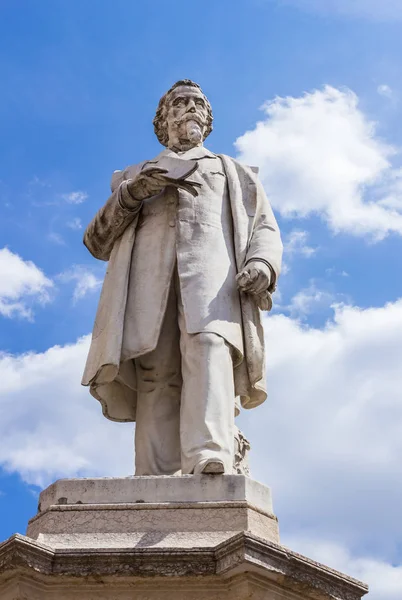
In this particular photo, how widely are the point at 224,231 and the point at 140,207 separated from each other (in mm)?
755

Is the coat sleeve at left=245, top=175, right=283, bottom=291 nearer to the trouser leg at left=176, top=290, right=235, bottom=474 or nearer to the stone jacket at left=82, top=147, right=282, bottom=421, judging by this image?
the stone jacket at left=82, top=147, right=282, bottom=421

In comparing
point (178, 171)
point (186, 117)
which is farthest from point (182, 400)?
point (186, 117)

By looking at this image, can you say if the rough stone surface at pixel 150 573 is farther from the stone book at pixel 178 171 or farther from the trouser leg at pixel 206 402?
the stone book at pixel 178 171

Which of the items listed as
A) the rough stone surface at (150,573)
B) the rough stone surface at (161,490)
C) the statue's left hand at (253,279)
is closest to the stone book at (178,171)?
the statue's left hand at (253,279)

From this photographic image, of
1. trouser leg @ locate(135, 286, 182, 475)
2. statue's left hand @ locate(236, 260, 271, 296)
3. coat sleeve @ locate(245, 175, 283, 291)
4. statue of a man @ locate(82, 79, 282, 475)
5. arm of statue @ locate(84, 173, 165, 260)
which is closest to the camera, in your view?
statue of a man @ locate(82, 79, 282, 475)

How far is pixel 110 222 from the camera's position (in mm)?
9688

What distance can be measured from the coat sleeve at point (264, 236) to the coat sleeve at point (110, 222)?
102cm

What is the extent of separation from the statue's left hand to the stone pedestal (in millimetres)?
1768

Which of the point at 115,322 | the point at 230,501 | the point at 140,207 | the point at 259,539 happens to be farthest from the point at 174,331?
the point at 259,539

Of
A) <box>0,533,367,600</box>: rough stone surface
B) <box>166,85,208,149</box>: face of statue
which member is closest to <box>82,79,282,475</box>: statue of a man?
<box>166,85,208,149</box>: face of statue

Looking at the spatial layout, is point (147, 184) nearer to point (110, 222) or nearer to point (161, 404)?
point (110, 222)

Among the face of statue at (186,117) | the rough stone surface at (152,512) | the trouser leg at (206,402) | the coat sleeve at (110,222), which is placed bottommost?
the rough stone surface at (152,512)

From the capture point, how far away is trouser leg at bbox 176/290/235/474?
327 inches

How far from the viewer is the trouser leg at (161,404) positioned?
893 centimetres
